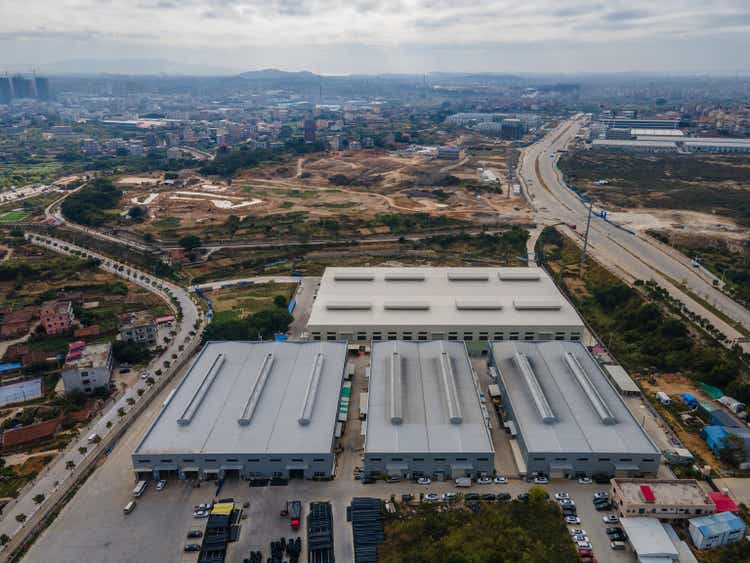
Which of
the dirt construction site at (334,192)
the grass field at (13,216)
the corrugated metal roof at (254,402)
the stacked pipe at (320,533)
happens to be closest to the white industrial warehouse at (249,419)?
the corrugated metal roof at (254,402)

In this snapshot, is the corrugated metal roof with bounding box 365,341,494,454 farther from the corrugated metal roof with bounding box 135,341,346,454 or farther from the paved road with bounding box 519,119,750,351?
the paved road with bounding box 519,119,750,351

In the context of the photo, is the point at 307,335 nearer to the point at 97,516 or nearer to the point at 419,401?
the point at 419,401

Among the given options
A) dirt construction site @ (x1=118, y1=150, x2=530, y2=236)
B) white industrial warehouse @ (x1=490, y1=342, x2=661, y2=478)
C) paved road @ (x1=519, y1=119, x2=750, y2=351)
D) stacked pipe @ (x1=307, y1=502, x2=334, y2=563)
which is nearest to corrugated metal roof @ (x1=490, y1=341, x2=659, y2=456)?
white industrial warehouse @ (x1=490, y1=342, x2=661, y2=478)

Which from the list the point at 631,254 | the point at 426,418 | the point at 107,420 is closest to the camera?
the point at 426,418

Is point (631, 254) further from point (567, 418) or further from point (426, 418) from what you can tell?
point (426, 418)

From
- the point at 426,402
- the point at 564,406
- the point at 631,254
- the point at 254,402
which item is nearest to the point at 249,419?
the point at 254,402

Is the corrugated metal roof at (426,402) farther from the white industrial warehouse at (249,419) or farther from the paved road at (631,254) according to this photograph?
the paved road at (631,254)
